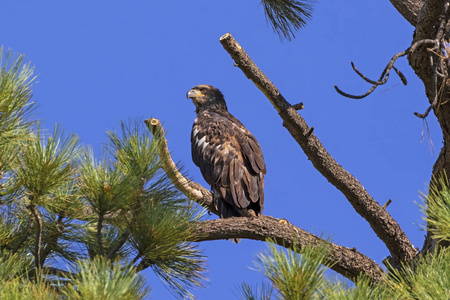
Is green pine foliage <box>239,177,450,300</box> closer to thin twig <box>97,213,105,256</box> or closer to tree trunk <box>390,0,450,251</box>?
thin twig <box>97,213,105,256</box>

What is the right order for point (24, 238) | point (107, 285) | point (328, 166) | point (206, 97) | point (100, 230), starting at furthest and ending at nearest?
1. point (206, 97)
2. point (328, 166)
3. point (24, 238)
4. point (100, 230)
5. point (107, 285)

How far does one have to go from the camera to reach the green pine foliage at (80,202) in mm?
3092

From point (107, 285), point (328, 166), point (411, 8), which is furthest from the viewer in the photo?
point (411, 8)

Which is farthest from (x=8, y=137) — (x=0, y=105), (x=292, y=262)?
(x=292, y=262)

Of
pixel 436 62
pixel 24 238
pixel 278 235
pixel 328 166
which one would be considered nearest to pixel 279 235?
pixel 278 235

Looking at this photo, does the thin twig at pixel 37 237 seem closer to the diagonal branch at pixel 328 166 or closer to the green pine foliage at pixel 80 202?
the green pine foliage at pixel 80 202

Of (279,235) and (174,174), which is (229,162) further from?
(174,174)

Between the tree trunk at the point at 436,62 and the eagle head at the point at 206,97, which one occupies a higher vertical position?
the eagle head at the point at 206,97

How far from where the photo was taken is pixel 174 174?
3420mm

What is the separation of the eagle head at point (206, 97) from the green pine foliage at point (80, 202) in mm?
4222

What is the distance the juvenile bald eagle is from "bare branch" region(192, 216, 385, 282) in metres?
1.00

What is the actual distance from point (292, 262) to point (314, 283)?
11 cm

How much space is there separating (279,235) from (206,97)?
3.16m

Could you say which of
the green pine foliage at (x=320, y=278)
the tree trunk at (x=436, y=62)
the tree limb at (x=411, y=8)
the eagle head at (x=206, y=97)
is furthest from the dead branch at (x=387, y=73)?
the eagle head at (x=206, y=97)
